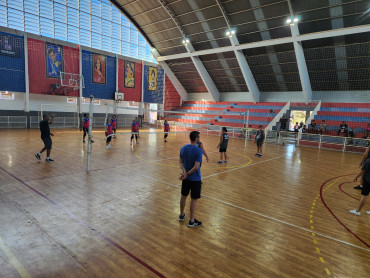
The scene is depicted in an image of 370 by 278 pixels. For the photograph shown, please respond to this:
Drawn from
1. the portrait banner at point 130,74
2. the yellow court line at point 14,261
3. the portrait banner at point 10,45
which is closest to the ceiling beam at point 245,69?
the portrait banner at point 130,74

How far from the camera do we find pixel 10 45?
21.4 metres

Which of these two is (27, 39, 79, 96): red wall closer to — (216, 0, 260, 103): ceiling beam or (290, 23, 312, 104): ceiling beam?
(216, 0, 260, 103): ceiling beam

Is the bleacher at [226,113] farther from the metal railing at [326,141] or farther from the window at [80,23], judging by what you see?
the window at [80,23]

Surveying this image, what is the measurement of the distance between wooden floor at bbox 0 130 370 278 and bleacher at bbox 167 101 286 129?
17806 mm

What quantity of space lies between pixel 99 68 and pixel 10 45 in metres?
8.43

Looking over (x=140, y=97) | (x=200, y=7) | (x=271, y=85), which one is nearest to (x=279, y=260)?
(x=200, y=7)

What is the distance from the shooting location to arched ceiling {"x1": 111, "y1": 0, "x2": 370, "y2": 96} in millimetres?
19344

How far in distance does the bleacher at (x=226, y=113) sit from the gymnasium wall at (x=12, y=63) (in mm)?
17279

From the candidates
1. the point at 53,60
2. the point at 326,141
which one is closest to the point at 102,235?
the point at 326,141

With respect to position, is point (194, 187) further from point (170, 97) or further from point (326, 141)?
point (170, 97)

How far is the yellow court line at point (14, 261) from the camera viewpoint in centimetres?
315

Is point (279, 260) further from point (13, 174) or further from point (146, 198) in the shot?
point (13, 174)

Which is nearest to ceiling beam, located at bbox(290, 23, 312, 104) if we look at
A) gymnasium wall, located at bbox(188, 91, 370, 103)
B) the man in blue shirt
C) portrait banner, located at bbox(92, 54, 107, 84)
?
gymnasium wall, located at bbox(188, 91, 370, 103)

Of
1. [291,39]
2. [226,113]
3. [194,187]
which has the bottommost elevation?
[194,187]
